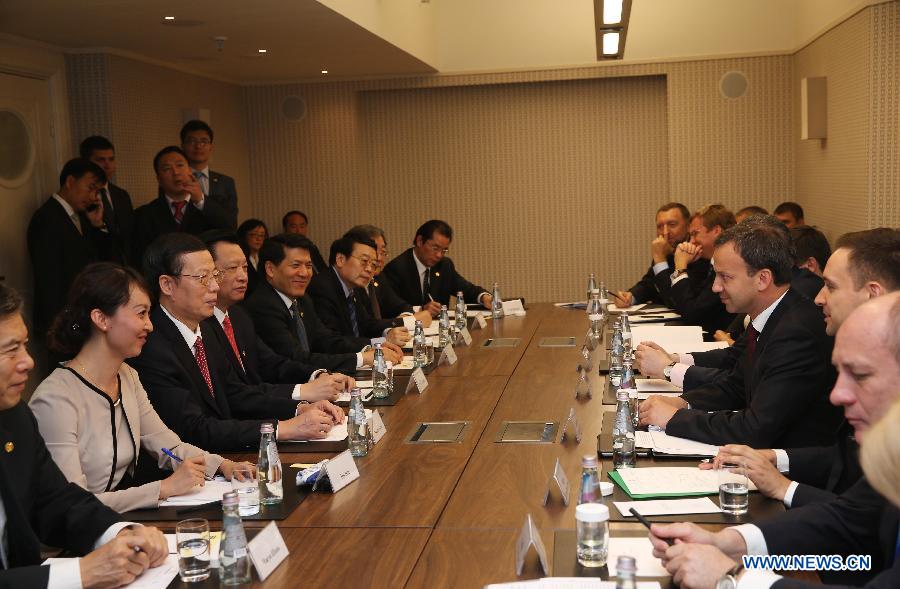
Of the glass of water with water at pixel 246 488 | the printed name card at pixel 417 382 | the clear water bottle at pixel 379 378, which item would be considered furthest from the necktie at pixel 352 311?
the glass of water with water at pixel 246 488

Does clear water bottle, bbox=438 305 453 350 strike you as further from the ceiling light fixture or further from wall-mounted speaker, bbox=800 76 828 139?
wall-mounted speaker, bbox=800 76 828 139

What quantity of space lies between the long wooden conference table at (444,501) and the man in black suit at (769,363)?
0.35 m

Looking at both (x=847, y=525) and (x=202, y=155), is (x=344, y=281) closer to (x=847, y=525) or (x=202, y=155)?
(x=202, y=155)

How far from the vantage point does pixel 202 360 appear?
3.81 metres

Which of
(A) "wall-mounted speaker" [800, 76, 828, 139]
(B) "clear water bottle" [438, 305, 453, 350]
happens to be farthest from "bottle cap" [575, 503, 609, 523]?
(A) "wall-mounted speaker" [800, 76, 828, 139]

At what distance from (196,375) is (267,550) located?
1.59 meters

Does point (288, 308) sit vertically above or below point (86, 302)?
below

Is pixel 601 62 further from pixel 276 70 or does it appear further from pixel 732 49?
pixel 276 70

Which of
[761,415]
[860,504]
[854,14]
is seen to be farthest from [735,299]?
[854,14]

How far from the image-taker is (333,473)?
283 centimetres

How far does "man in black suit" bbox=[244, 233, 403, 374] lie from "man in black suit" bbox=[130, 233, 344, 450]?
82cm

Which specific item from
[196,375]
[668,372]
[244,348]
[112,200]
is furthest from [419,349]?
[112,200]

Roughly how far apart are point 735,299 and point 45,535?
231cm

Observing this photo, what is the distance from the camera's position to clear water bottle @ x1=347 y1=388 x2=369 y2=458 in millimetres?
3230
